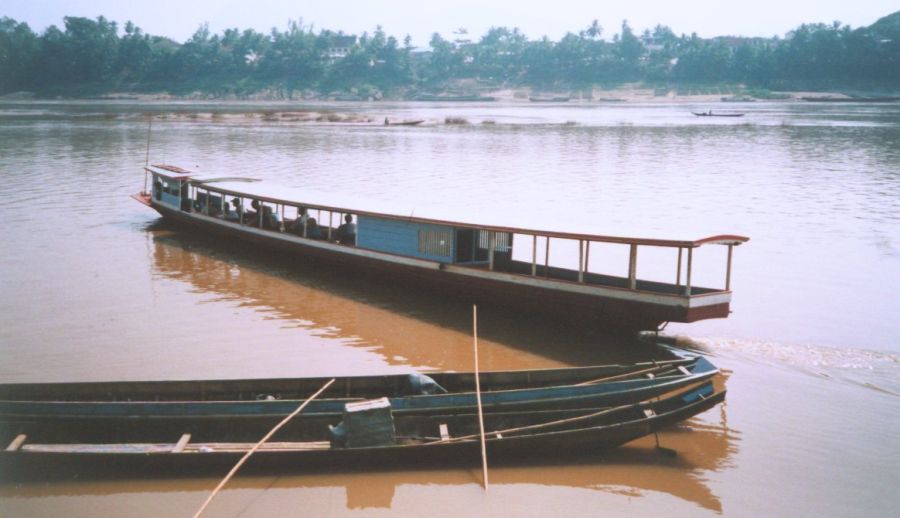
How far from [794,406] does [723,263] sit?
28.8 feet

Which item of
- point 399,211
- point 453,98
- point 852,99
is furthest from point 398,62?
point 399,211

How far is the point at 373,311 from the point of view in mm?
16781

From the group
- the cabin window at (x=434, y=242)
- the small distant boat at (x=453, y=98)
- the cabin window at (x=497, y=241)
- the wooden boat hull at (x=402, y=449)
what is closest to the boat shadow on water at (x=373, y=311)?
the cabin window at (x=434, y=242)

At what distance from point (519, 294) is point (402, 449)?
5.98m

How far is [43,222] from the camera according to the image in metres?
25.3

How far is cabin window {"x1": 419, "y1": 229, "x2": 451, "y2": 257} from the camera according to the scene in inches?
650

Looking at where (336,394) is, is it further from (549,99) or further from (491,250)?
(549,99)

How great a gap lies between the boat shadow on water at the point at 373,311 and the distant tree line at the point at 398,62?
336 ft

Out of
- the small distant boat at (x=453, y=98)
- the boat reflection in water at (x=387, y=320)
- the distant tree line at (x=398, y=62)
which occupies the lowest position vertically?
the boat reflection in water at (x=387, y=320)

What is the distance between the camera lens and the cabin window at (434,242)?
16516mm

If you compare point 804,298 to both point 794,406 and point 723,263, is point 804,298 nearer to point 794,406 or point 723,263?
point 723,263

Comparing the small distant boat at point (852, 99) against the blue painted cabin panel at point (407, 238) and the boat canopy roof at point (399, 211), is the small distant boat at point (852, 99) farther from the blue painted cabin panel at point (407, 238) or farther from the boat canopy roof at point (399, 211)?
the blue painted cabin panel at point (407, 238)

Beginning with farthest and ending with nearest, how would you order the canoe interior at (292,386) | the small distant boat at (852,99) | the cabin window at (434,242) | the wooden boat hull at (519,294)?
the small distant boat at (852,99) → the cabin window at (434,242) → the wooden boat hull at (519,294) → the canoe interior at (292,386)

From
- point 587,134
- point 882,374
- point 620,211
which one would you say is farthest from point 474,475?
point 587,134
